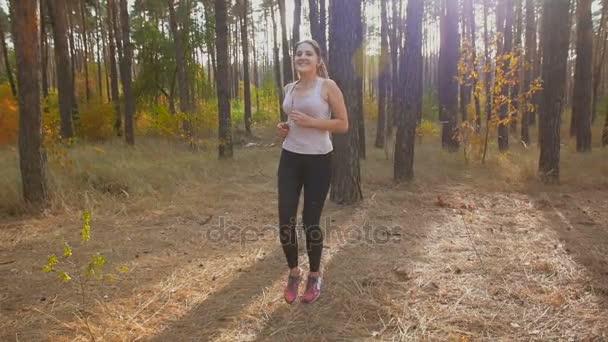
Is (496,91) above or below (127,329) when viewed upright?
above

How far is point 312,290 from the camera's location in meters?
3.12

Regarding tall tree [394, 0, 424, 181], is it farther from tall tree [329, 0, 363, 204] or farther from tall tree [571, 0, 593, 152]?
tall tree [571, 0, 593, 152]

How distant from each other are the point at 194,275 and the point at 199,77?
1820 centimetres

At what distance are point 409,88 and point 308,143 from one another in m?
5.07

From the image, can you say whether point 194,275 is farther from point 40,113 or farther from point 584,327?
point 40,113

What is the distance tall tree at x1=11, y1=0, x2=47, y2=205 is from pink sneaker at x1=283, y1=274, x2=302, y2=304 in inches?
159

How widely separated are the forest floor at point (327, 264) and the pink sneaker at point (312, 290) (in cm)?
10

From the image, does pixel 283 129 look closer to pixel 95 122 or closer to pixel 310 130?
pixel 310 130

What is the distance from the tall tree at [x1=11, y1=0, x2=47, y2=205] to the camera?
5238 mm

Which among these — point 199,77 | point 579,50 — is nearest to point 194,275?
point 579,50

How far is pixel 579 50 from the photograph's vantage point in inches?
445

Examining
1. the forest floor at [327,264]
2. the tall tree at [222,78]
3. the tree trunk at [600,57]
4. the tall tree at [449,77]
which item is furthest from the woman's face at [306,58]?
the tree trunk at [600,57]

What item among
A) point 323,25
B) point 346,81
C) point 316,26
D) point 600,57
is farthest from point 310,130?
point 600,57

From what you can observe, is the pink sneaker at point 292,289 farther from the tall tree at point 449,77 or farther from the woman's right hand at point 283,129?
the tall tree at point 449,77
